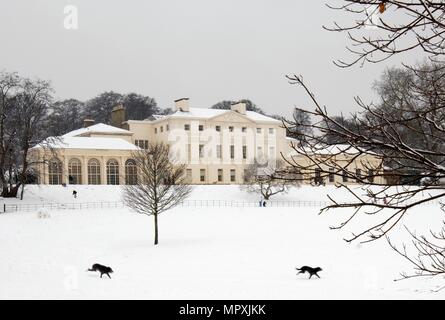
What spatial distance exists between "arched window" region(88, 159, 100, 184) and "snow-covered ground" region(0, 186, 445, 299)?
28.1 feet

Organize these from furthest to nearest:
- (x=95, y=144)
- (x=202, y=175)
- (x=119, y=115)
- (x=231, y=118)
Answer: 1. (x=119, y=115)
2. (x=231, y=118)
3. (x=202, y=175)
4. (x=95, y=144)

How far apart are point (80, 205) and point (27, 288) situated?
30.2 metres

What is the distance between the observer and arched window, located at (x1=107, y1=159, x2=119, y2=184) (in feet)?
200

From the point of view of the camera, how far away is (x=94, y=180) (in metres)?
60.2

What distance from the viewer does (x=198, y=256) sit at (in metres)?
27.4

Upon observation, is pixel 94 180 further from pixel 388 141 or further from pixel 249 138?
pixel 388 141

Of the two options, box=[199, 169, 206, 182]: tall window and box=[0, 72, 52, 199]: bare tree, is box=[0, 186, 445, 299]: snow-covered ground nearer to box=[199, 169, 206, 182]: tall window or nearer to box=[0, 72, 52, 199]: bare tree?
box=[0, 72, 52, 199]: bare tree

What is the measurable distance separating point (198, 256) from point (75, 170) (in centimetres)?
3594

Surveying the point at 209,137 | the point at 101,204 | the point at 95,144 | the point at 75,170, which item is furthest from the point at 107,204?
the point at 209,137

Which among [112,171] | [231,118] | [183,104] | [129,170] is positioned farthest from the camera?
[231,118]

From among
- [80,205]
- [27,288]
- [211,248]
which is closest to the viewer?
[27,288]

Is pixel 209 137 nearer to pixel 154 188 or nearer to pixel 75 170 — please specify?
pixel 75 170

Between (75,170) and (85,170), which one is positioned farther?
(75,170)
